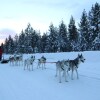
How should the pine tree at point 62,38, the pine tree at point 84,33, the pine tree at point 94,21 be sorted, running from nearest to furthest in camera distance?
1. the pine tree at point 94,21
2. the pine tree at point 84,33
3. the pine tree at point 62,38

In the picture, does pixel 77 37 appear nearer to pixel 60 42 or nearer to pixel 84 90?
pixel 60 42

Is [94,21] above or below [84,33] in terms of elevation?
above

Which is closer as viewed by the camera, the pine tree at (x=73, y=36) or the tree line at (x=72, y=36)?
the tree line at (x=72, y=36)

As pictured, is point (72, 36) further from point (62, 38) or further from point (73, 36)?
point (62, 38)

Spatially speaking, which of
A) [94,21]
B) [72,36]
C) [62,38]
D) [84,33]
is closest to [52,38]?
[62,38]

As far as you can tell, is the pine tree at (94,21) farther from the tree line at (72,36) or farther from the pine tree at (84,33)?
the pine tree at (84,33)

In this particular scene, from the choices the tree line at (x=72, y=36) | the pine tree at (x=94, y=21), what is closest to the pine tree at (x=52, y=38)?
the tree line at (x=72, y=36)

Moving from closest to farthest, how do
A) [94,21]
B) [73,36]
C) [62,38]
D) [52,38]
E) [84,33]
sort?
[94,21] < [84,33] < [73,36] < [62,38] < [52,38]

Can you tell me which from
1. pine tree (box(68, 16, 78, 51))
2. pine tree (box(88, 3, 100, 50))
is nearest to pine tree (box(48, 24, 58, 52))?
pine tree (box(68, 16, 78, 51))

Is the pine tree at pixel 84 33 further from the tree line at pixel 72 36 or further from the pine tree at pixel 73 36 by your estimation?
the pine tree at pixel 73 36

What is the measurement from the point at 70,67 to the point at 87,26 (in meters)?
47.7

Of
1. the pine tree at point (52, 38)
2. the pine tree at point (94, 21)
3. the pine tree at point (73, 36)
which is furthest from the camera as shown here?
the pine tree at point (52, 38)

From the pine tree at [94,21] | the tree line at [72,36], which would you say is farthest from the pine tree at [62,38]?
the pine tree at [94,21]

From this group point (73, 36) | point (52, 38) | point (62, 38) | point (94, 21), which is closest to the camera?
point (94, 21)
